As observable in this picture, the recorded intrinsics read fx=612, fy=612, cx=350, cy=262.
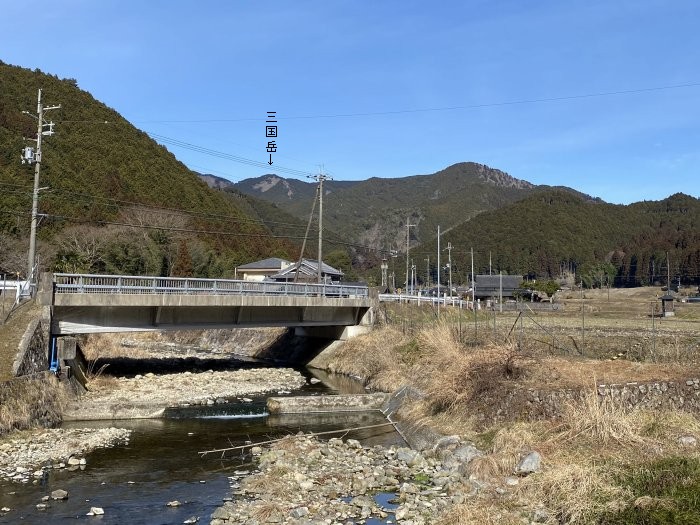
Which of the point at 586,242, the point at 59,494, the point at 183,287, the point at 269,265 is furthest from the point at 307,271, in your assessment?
the point at 586,242

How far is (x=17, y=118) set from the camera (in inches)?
3585

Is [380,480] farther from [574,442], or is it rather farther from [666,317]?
[666,317]

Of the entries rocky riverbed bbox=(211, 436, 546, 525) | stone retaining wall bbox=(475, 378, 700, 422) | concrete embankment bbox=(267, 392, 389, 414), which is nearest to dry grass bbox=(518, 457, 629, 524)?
rocky riverbed bbox=(211, 436, 546, 525)

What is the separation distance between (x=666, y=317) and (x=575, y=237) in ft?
443

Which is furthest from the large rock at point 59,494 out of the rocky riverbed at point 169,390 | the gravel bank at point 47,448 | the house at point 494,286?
the house at point 494,286

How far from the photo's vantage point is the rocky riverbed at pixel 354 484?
40.5 ft

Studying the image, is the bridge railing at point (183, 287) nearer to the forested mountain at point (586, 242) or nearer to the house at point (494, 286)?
the house at point (494, 286)

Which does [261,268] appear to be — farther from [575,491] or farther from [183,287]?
[575,491]

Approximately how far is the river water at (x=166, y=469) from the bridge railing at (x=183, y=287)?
272 inches

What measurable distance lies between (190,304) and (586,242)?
165614 millimetres

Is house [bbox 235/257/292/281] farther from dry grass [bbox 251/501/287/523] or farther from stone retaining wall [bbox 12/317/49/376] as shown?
dry grass [bbox 251/501/287/523]

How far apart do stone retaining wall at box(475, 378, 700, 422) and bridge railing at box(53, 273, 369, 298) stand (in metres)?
17.2

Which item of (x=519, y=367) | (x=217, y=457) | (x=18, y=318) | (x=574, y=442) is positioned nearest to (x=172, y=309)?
(x=18, y=318)

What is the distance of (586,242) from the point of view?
578 ft
